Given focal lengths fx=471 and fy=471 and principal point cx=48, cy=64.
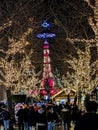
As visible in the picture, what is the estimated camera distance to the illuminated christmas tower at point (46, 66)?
52359mm

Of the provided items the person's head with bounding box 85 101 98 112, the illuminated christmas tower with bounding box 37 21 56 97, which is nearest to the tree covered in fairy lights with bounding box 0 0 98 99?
the illuminated christmas tower with bounding box 37 21 56 97

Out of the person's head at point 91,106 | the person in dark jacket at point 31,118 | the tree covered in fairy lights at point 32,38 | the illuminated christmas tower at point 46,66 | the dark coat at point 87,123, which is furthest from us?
the illuminated christmas tower at point 46,66

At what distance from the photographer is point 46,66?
55.2 m

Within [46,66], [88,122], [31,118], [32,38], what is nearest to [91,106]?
[88,122]

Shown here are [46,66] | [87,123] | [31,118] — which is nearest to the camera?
[87,123]

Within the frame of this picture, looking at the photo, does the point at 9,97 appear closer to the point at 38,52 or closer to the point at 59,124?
the point at 59,124

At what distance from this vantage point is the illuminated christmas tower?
172 ft

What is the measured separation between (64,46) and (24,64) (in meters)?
7.75

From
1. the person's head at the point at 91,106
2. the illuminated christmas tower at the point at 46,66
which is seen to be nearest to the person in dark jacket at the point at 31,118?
the person's head at the point at 91,106

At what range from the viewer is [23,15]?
108 ft

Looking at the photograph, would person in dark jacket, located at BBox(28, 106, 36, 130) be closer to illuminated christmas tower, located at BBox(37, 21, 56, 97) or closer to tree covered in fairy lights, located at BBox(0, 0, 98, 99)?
A: tree covered in fairy lights, located at BBox(0, 0, 98, 99)

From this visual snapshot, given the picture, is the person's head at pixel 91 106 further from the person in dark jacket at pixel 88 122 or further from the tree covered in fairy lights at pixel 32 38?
the tree covered in fairy lights at pixel 32 38

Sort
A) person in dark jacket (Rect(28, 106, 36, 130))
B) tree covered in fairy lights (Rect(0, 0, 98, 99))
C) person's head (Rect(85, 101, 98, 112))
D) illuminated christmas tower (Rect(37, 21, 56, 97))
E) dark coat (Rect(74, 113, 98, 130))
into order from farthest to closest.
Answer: illuminated christmas tower (Rect(37, 21, 56, 97))
tree covered in fairy lights (Rect(0, 0, 98, 99))
person in dark jacket (Rect(28, 106, 36, 130))
person's head (Rect(85, 101, 98, 112))
dark coat (Rect(74, 113, 98, 130))

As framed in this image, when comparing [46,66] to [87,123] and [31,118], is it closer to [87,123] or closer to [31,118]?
[31,118]
